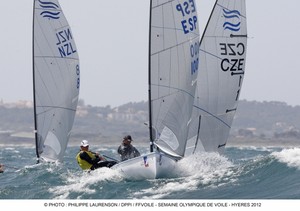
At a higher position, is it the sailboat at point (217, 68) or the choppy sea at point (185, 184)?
the sailboat at point (217, 68)

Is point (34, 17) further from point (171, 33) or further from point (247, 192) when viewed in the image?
point (247, 192)

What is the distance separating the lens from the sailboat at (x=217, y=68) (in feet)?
82.0

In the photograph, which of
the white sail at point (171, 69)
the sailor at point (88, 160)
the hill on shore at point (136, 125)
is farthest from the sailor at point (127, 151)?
the hill on shore at point (136, 125)

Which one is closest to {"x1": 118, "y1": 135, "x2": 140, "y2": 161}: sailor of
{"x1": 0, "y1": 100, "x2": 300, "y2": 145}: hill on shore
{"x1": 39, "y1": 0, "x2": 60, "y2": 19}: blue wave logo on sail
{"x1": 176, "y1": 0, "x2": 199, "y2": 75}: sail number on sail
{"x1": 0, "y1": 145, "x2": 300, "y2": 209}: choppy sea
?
{"x1": 0, "y1": 145, "x2": 300, "y2": 209}: choppy sea

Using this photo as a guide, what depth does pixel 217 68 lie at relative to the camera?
82.1ft

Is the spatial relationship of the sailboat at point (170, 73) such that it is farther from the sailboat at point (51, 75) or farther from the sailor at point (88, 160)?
the sailboat at point (51, 75)

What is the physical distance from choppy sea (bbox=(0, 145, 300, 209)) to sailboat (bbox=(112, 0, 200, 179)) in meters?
0.78

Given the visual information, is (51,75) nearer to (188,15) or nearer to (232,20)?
(232,20)

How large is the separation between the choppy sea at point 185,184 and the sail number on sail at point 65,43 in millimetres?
4481

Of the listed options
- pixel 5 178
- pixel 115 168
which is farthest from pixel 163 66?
pixel 5 178

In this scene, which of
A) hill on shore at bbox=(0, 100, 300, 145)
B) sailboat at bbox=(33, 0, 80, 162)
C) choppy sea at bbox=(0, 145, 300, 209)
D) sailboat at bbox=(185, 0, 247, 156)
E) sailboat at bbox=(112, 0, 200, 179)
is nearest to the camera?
choppy sea at bbox=(0, 145, 300, 209)

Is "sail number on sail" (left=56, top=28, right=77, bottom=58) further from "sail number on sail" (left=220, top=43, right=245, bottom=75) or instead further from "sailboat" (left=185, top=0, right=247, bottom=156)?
"sail number on sail" (left=220, top=43, right=245, bottom=75)

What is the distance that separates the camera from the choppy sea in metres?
18.3

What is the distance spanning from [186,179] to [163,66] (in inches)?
118
